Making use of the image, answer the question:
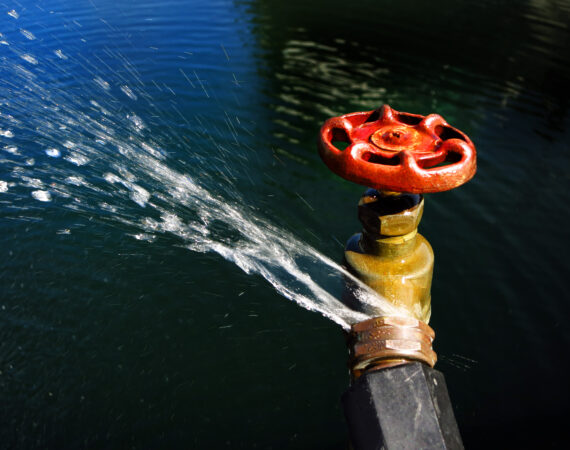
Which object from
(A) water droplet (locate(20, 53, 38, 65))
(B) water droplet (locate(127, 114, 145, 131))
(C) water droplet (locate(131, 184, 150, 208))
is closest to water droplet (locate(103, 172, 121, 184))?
(C) water droplet (locate(131, 184, 150, 208))

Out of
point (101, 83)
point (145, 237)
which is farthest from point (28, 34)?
point (145, 237)

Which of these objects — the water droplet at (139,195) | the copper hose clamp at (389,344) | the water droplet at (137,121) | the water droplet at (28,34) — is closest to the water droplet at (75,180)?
the water droplet at (139,195)

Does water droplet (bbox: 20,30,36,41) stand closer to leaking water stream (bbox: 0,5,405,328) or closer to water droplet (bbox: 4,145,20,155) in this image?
leaking water stream (bbox: 0,5,405,328)

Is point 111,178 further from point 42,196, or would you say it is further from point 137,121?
point 137,121

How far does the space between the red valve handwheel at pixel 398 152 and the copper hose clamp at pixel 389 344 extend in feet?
1.24

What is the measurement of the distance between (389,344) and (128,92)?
5191mm

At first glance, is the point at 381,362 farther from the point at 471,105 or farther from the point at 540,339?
the point at 471,105

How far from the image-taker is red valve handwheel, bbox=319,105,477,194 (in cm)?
125

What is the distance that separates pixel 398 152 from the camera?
4.41ft

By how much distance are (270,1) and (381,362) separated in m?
10.7

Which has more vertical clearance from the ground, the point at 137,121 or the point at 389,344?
the point at 389,344

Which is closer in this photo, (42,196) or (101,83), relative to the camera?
(42,196)

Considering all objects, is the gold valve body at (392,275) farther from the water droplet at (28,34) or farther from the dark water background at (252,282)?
the water droplet at (28,34)

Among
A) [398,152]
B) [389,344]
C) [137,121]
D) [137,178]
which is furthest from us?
[137,121]
